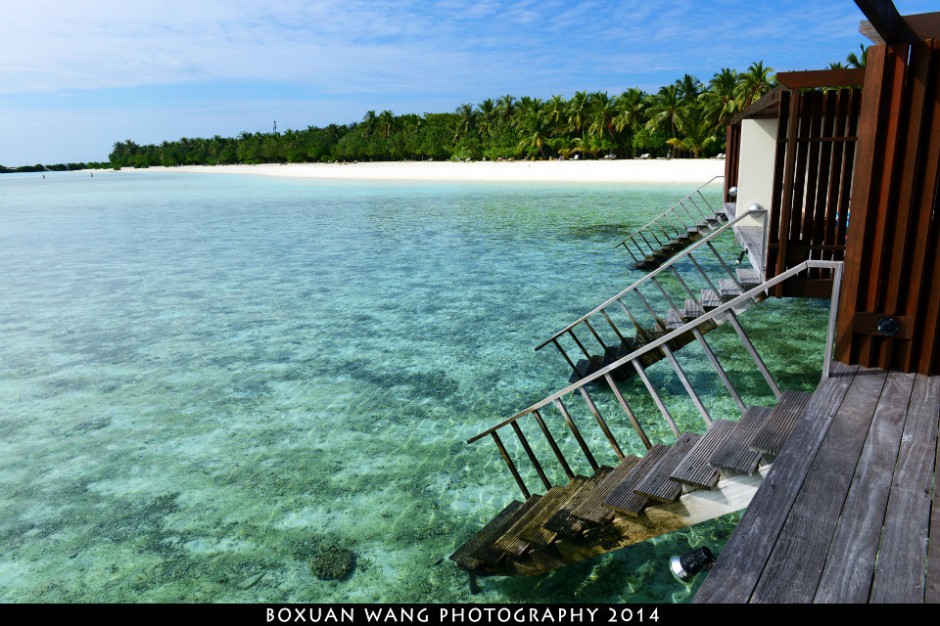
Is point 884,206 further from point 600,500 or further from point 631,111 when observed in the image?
point 631,111

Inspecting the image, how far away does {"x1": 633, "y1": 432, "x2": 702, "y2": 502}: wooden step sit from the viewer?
3.73 metres

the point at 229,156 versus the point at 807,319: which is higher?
the point at 229,156

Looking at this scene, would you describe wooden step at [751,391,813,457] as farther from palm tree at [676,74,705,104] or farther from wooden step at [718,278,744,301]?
palm tree at [676,74,705,104]

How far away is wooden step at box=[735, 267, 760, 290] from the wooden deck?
4.46m

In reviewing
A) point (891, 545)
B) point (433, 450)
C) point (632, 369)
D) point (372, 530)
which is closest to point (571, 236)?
point (632, 369)

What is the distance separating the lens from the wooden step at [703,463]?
11.9ft

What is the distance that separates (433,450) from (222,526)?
2381 millimetres

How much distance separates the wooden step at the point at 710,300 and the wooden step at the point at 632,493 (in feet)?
13.8

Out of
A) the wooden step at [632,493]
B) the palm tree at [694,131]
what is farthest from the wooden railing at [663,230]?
the palm tree at [694,131]

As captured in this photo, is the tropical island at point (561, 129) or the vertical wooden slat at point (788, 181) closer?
the vertical wooden slat at point (788, 181)

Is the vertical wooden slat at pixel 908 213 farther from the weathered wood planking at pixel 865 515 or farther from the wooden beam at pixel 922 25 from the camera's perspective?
the weathered wood planking at pixel 865 515

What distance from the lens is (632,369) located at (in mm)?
8844

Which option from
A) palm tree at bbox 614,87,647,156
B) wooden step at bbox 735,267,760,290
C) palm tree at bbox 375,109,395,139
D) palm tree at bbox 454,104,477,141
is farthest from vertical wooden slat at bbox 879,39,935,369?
palm tree at bbox 375,109,395,139

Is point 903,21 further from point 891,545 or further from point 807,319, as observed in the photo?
point 807,319
